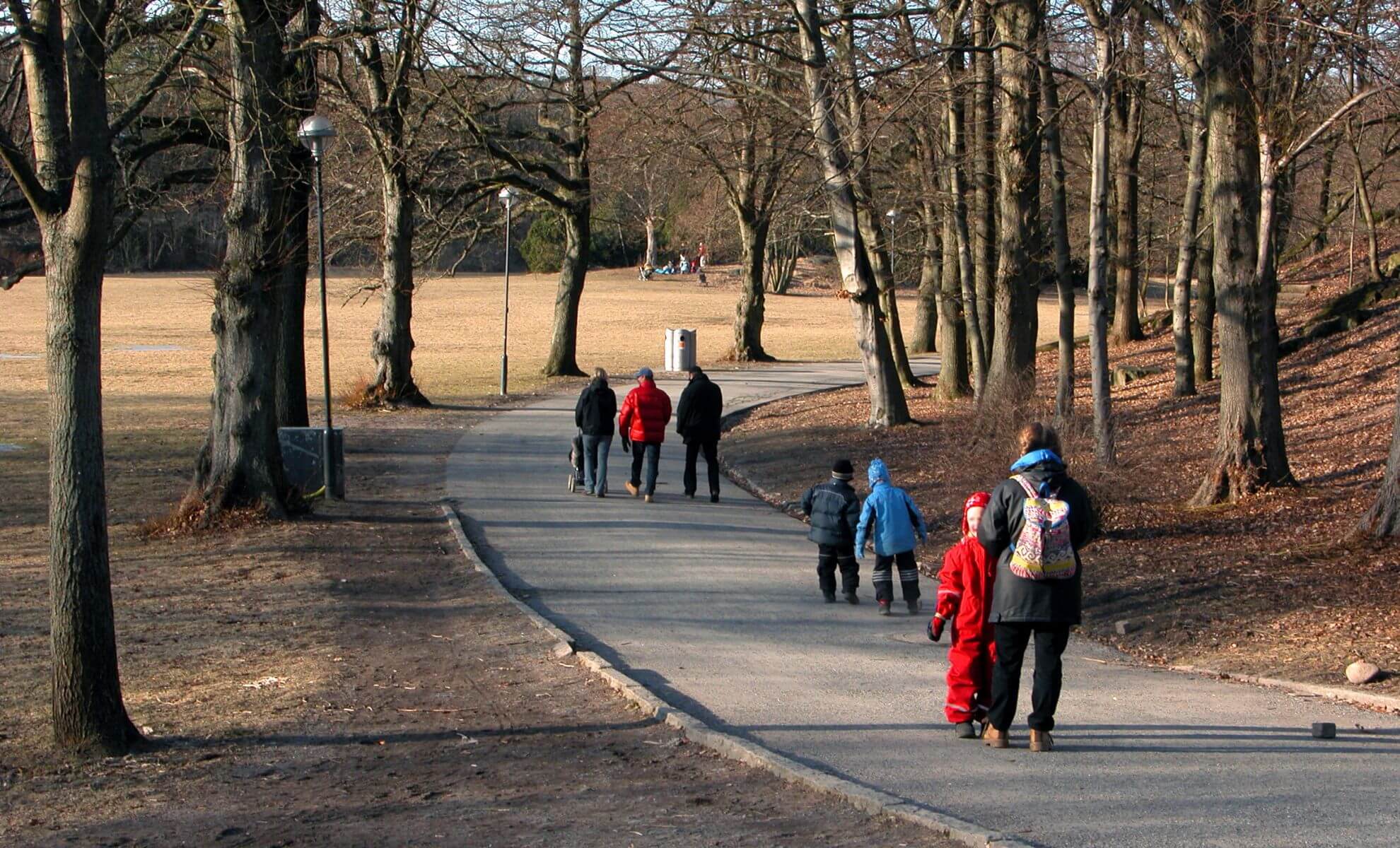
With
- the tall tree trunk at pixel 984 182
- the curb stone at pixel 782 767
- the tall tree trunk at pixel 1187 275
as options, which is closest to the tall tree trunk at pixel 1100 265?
the tall tree trunk at pixel 984 182

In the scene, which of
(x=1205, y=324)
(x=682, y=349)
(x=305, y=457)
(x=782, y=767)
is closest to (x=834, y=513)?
(x=782, y=767)

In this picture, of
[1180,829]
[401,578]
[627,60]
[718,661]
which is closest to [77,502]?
[718,661]

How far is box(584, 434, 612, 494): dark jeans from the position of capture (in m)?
16.8

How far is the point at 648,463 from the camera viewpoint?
54.4ft

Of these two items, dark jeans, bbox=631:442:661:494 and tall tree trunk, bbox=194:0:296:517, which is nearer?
tall tree trunk, bbox=194:0:296:517


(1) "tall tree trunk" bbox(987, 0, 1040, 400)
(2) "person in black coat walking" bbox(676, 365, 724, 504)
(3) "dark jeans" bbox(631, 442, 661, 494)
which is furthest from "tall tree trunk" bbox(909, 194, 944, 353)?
(3) "dark jeans" bbox(631, 442, 661, 494)

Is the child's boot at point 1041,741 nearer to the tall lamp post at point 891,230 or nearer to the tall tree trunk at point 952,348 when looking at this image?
the tall tree trunk at point 952,348

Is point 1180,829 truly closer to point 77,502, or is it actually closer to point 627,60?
point 77,502

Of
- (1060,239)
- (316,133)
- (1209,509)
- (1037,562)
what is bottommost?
(1209,509)

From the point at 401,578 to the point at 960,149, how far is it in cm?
1515

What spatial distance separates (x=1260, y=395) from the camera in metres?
14.1

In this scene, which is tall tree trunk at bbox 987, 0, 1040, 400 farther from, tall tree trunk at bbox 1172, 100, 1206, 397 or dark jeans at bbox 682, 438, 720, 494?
dark jeans at bbox 682, 438, 720, 494

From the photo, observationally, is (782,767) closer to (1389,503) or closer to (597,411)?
(1389,503)

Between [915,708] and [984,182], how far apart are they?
1743cm
